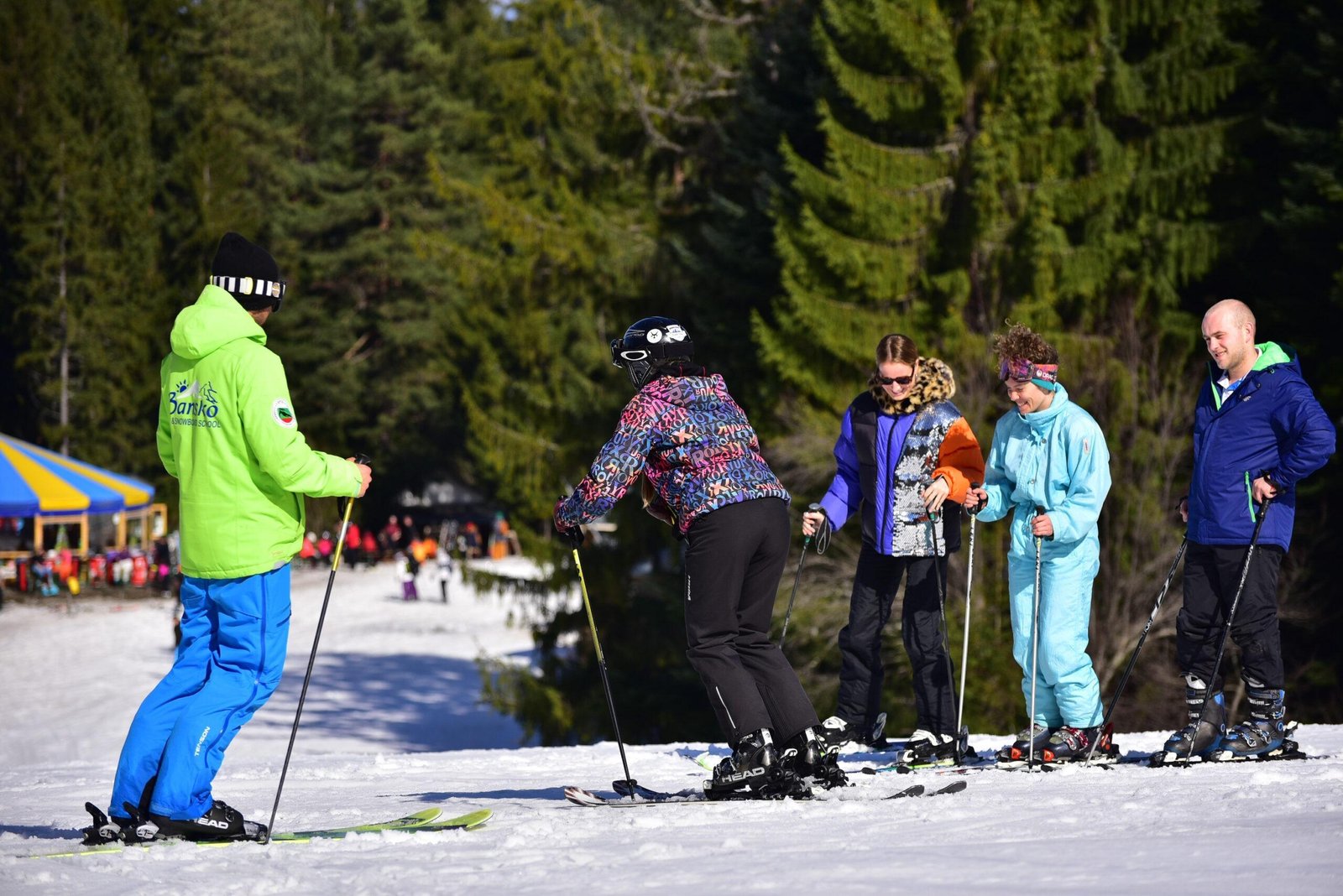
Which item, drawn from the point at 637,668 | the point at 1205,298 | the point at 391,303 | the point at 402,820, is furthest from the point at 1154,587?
the point at 391,303

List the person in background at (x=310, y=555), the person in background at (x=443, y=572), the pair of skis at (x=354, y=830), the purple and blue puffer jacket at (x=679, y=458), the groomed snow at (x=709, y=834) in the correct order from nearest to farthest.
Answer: the groomed snow at (x=709, y=834) → the pair of skis at (x=354, y=830) → the purple and blue puffer jacket at (x=679, y=458) → the person in background at (x=443, y=572) → the person in background at (x=310, y=555)

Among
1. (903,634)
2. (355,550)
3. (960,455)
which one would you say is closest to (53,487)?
(903,634)

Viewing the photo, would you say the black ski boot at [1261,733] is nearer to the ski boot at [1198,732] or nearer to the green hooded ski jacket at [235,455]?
the ski boot at [1198,732]

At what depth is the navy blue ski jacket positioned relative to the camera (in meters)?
6.46

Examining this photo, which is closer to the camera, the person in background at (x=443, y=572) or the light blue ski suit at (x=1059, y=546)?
the light blue ski suit at (x=1059, y=546)

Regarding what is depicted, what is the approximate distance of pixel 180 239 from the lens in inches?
2094

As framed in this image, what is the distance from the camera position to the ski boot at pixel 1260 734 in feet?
22.0

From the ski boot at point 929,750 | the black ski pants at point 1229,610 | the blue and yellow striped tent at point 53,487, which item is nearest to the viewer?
the black ski pants at point 1229,610

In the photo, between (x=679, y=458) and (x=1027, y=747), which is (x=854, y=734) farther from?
(x=679, y=458)

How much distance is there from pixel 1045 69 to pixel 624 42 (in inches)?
410

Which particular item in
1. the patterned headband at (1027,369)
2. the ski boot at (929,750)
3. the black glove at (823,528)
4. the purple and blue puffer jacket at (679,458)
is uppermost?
the patterned headband at (1027,369)

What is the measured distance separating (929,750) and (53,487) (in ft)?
74.3

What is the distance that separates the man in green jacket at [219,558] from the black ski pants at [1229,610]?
3.71 meters

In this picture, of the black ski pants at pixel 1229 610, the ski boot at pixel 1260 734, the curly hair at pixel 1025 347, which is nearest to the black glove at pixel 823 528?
the curly hair at pixel 1025 347
